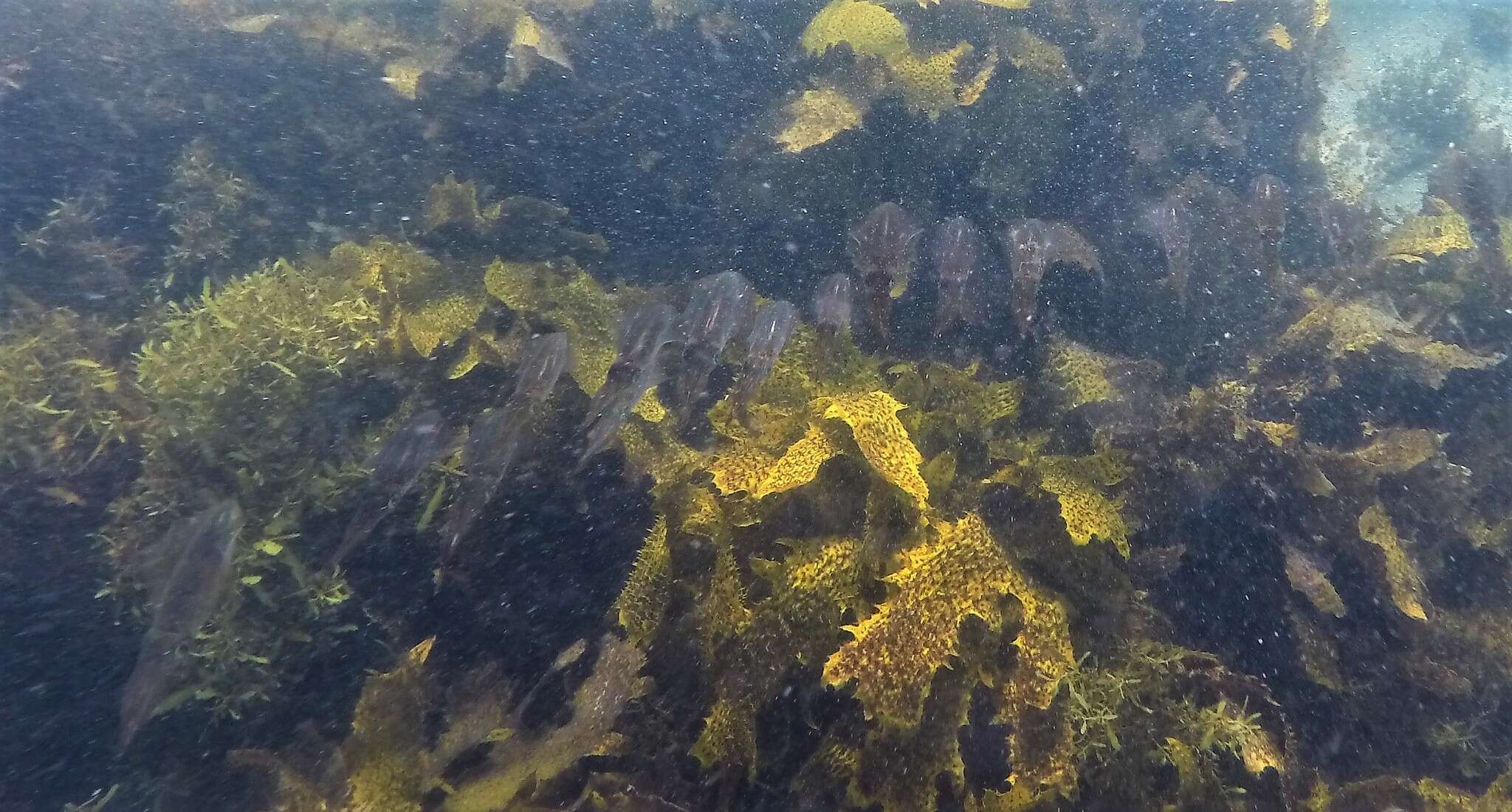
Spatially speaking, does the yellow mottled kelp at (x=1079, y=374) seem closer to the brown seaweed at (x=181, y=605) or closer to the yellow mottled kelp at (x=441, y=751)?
the yellow mottled kelp at (x=441, y=751)

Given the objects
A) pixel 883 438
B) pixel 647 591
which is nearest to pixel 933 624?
pixel 883 438

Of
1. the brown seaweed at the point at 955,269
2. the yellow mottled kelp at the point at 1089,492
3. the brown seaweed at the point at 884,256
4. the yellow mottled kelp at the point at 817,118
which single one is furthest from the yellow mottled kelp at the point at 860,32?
the yellow mottled kelp at the point at 1089,492

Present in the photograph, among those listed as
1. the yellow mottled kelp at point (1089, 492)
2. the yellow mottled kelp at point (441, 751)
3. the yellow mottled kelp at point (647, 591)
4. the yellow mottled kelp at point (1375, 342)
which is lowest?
the yellow mottled kelp at point (441, 751)

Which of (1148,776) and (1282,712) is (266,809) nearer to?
(1148,776)

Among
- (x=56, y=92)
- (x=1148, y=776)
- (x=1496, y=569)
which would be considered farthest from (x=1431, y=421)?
(x=56, y=92)

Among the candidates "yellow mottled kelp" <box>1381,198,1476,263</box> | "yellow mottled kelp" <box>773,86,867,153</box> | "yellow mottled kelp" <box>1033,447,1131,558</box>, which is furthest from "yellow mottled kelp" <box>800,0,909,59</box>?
"yellow mottled kelp" <box>1381,198,1476,263</box>

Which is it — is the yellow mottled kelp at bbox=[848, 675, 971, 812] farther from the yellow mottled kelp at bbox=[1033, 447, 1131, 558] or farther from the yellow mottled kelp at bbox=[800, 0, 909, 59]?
the yellow mottled kelp at bbox=[800, 0, 909, 59]

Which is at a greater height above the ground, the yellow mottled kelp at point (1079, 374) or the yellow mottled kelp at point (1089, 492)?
the yellow mottled kelp at point (1089, 492)

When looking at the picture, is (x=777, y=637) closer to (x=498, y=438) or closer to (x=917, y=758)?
(x=917, y=758)
